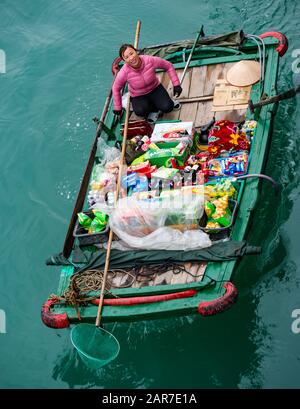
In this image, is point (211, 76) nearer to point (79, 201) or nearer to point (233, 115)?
point (233, 115)

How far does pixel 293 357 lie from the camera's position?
22.7 feet

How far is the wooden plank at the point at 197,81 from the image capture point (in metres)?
8.77

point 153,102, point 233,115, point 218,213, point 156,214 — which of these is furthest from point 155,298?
point 153,102

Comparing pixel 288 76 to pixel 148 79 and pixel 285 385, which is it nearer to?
pixel 148 79

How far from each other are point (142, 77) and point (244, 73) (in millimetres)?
1538

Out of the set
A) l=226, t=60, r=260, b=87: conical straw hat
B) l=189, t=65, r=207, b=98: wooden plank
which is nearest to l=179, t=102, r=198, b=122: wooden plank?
l=189, t=65, r=207, b=98: wooden plank

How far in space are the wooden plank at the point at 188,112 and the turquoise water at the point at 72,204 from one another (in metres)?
1.40

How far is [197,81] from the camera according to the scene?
351 inches

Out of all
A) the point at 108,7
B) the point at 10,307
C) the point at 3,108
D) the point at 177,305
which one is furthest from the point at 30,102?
the point at 177,305

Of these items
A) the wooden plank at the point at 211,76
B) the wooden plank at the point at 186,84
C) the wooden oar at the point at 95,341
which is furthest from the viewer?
the wooden plank at the point at 186,84

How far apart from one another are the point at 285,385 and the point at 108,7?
9.20 m

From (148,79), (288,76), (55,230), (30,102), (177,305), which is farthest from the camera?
(30,102)

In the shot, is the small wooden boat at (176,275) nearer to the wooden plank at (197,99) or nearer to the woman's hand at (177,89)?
the wooden plank at (197,99)

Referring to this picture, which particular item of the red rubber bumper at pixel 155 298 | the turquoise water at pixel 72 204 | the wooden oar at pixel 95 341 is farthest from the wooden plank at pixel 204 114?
the wooden oar at pixel 95 341
